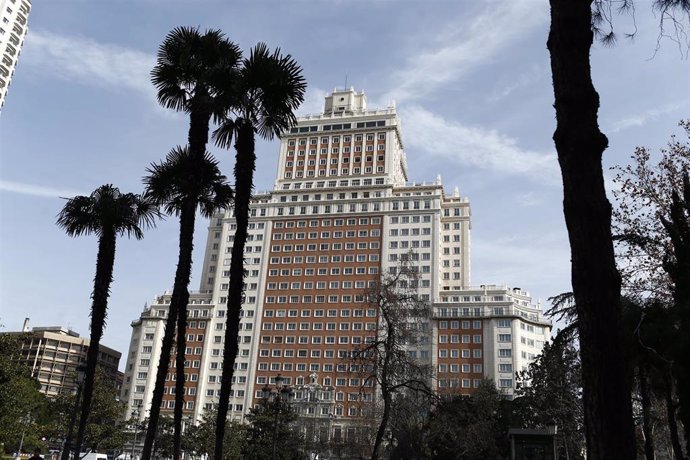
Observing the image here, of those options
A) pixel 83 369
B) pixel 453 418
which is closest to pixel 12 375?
pixel 83 369

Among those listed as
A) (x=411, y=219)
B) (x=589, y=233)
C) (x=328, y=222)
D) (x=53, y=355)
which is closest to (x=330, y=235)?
(x=328, y=222)

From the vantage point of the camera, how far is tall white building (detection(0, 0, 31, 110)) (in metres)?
93.1

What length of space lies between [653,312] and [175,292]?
52.1 feet

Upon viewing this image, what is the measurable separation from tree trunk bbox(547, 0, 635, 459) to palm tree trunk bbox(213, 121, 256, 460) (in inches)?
502

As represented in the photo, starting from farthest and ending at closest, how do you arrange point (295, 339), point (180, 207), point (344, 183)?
1. point (344, 183)
2. point (295, 339)
3. point (180, 207)

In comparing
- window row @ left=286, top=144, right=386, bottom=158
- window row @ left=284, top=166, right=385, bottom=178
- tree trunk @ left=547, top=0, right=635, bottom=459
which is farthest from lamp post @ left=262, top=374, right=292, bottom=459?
window row @ left=286, top=144, right=386, bottom=158

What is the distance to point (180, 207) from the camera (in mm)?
23297

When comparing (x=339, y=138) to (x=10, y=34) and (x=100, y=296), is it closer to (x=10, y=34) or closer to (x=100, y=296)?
(x=10, y=34)

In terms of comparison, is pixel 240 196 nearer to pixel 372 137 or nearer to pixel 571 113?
pixel 571 113

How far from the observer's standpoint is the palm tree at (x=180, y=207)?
65.4 feet

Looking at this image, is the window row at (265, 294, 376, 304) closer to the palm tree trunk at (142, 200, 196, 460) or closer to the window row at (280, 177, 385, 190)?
the window row at (280, 177, 385, 190)

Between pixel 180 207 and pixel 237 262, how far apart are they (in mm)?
5917

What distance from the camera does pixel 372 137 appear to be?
360ft

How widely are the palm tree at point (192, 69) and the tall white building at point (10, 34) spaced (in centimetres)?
8611
